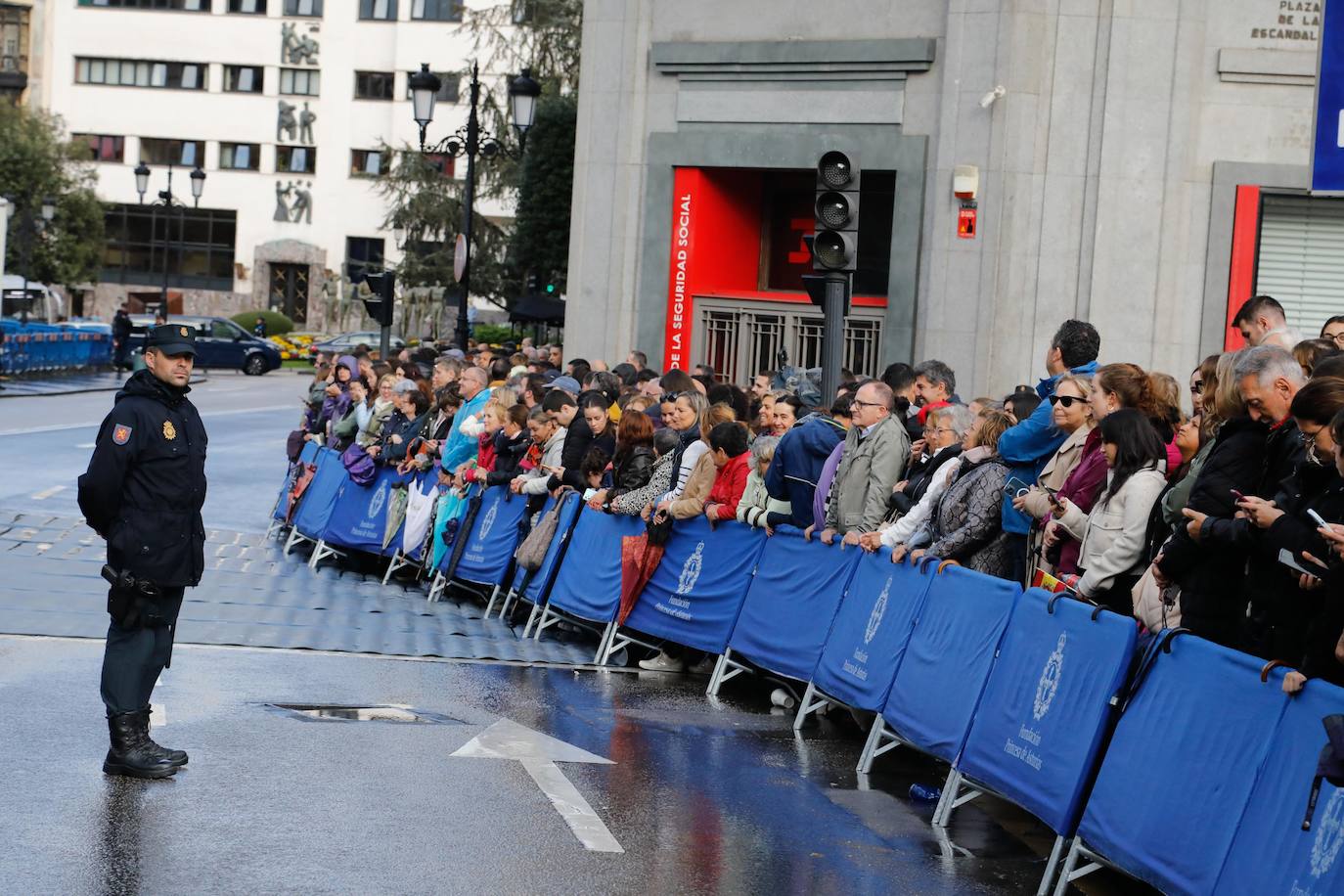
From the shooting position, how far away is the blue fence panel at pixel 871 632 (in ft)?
33.3

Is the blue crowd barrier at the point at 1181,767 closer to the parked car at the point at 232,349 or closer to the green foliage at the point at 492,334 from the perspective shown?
the parked car at the point at 232,349

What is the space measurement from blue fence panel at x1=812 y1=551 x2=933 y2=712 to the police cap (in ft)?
13.3

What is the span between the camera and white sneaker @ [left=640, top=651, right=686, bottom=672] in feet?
43.5

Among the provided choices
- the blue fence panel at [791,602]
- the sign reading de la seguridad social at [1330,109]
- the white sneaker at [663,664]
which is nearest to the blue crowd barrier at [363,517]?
the white sneaker at [663,664]

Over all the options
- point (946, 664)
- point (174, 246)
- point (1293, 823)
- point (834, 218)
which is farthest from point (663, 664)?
point (174, 246)

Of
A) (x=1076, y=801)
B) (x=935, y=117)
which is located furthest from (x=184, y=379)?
(x=935, y=117)

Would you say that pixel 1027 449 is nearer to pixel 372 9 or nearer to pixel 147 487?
pixel 147 487

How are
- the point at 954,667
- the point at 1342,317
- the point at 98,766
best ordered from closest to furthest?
the point at 98,766
the point at 954,667
the point at 1342,317

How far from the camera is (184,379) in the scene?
29.8 ft

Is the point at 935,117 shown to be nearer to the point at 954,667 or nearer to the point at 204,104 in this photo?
the point at 954,667

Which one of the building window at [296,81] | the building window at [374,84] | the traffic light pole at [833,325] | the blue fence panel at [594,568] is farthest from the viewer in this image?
the building window at [296,81]

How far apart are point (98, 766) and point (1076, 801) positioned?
4.50 meters

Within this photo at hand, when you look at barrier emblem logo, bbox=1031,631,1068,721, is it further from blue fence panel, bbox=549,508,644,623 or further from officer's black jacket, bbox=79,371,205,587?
blue fence panel, bbox=549,508,644,623

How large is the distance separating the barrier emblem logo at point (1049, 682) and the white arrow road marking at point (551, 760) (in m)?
1.98
